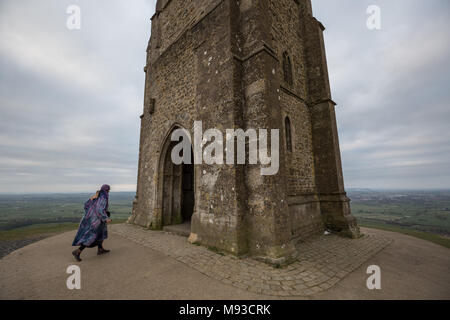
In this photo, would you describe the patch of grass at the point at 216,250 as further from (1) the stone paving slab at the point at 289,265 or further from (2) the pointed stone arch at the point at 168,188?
(2) the pointed stone arch at the point at 168,188

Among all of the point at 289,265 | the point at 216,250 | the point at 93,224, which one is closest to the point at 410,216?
the point at 289,265

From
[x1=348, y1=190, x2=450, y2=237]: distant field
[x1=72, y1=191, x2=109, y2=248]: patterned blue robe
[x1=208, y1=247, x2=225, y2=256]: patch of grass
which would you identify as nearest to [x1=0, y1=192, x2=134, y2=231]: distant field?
[x1=72, y1=191, x2=109, y2=248]: patterned blue robe

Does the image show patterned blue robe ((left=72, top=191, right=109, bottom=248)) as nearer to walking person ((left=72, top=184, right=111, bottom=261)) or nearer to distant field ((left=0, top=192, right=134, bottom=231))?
walking person ((left=72, top=184, right=111, bottom=261))

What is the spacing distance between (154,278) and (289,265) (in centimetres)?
292

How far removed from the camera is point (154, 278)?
3488 mm

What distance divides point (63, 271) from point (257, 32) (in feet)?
25.3

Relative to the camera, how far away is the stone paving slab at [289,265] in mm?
3256

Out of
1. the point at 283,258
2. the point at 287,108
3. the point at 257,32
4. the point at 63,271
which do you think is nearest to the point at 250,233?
the point at 283,258

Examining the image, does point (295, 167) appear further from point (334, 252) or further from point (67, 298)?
point (67, 298)

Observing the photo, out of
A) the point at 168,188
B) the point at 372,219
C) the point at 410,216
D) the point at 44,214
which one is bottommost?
the point at 44,214

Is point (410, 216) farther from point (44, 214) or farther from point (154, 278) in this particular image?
point (44, 214)

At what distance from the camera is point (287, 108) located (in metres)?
7.19

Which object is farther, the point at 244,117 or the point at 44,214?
the point at 44,214

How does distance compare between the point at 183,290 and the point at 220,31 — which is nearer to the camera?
the point at 183,290
